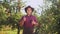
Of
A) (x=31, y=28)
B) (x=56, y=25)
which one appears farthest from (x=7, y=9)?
(x=31, y=28)

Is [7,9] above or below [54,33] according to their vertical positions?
above

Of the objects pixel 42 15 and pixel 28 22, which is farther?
pixel 42 15

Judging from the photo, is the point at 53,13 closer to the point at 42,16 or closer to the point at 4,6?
the point at 42,16

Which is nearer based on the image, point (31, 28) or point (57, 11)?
point (31, 28)

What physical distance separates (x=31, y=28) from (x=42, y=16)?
188cm

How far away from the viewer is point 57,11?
5035 mm

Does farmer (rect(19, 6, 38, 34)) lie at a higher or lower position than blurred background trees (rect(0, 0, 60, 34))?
higher

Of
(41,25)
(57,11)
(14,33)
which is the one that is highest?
(57,11)

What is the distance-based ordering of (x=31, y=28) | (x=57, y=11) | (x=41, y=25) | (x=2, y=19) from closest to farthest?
(x=31, y=28)
(x=41, y=25)
(x=57, y=11)
(x=2, y=19)

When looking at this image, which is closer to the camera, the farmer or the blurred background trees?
the farmer

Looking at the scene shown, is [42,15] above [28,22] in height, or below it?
below

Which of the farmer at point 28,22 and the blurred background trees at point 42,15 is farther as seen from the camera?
the blurred background trees at point 42,15

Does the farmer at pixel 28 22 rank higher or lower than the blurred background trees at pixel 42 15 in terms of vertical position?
higher

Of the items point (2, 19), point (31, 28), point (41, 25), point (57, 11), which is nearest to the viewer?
point (31, 28)
